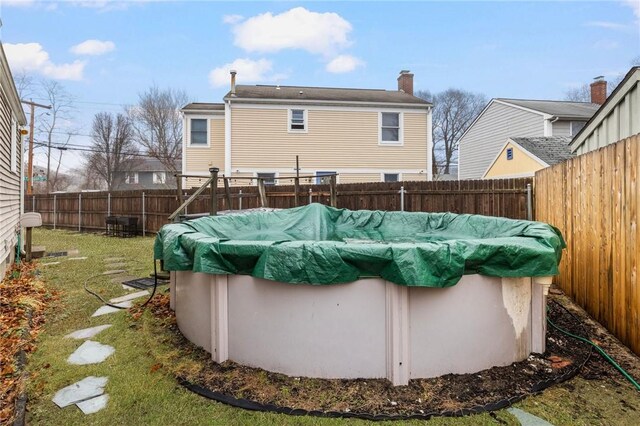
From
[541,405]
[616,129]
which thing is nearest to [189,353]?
[541,405]

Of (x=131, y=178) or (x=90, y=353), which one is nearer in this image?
(x=90, y=353)

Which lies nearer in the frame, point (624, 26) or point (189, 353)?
point (189, 353)

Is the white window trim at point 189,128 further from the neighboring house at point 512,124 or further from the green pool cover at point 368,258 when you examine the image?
the neighboring house at point 512,124

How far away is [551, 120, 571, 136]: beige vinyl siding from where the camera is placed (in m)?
14.2

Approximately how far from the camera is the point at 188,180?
1470 cm

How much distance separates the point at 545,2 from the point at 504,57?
782 centimetres

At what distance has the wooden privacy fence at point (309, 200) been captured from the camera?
7.59 m

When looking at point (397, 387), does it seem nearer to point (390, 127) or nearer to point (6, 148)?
point (6, 148)

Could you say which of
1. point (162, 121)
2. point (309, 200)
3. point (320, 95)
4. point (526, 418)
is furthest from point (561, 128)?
point (162, 121)

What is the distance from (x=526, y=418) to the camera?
6.70ft

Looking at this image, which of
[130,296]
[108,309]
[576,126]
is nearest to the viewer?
[108,309]

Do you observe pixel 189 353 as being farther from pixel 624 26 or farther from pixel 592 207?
pixel 624 26

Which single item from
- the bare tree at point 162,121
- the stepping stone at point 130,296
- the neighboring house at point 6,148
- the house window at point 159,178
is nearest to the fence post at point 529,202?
the stepping stone at point 130,296

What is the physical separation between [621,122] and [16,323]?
7.49 metres
